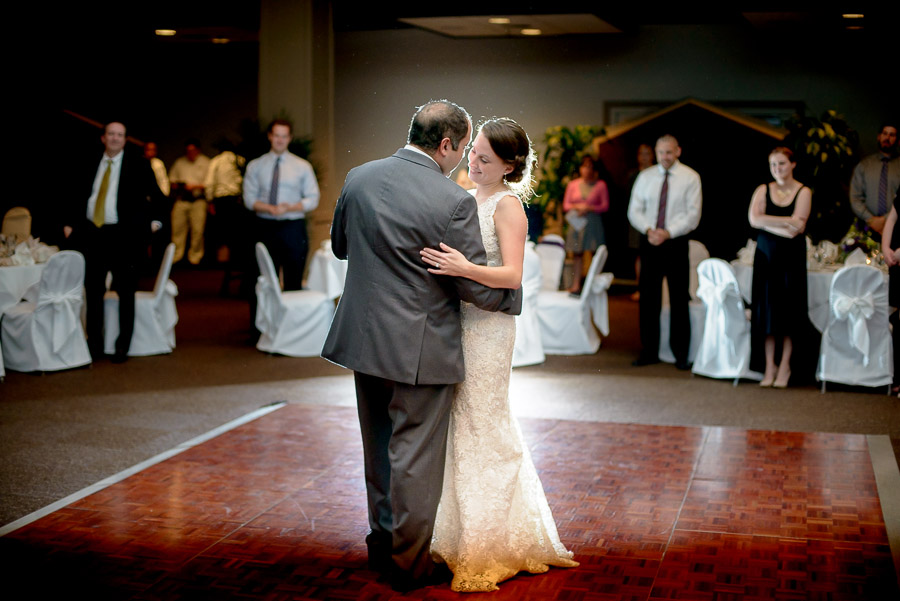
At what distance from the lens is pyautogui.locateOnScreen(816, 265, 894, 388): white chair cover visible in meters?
6.36

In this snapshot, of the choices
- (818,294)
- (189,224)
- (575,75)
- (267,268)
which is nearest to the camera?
(818,294)

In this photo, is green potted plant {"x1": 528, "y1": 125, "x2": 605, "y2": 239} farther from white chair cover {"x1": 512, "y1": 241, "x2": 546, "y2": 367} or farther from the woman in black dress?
the woman in black dress

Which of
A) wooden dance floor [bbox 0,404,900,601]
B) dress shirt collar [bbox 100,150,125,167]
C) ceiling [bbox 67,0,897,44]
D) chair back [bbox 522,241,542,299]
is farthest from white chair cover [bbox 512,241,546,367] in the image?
ceiling [bbox 67,0,897,44]

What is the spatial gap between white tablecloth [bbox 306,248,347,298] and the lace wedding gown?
468 centimetres

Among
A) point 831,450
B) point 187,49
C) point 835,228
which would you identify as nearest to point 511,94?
point 835,228

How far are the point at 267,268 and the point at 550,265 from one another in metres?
2.43

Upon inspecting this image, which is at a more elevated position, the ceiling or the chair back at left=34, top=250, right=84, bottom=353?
the ceiling

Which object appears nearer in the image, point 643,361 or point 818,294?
point 818,294

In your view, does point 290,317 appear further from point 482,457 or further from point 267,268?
point 482,457

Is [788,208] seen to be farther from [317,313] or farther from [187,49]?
[187,49]

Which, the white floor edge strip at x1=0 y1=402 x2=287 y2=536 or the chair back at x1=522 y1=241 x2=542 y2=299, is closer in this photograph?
the white floor edge strip at x1=0 y1=402 x2=287 y2=536

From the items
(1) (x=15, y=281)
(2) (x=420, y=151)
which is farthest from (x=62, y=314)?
(2) (x=420, y=151)

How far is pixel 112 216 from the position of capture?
24.2ft

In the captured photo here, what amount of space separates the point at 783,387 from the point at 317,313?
346 cm
